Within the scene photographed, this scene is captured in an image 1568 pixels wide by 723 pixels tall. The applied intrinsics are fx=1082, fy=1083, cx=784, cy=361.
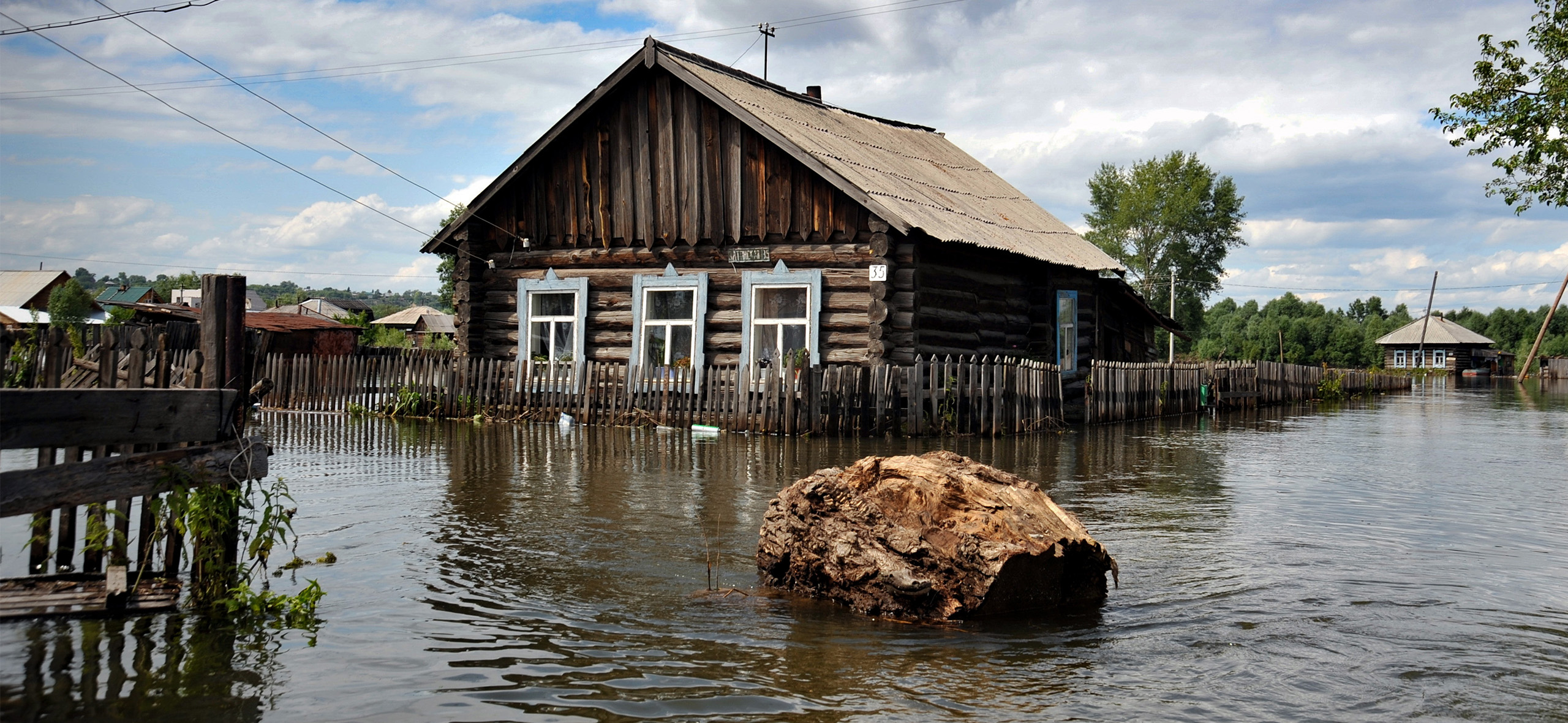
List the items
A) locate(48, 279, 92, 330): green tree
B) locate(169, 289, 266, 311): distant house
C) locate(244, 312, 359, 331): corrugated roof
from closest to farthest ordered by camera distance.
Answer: locate(244, 312, 359, 331): corrugated roof < locate(48, 279, 92, 330): green tree < locate(169, 289, 266, 311): distant house

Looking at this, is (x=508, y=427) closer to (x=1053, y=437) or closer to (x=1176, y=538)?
(x=1053, y=437)

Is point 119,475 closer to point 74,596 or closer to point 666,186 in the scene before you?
point 74,596

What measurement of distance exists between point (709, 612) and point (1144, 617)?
2.48 metres

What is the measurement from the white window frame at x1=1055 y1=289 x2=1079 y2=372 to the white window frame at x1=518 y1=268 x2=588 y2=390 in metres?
10.3

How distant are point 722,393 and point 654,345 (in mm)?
3576

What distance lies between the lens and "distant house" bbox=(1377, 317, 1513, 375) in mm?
85812

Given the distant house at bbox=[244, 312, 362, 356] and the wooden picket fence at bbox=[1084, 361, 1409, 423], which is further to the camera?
the distant house at bbox=[244, 312, 362, 356]

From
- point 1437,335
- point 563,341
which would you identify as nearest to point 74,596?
point 563,341

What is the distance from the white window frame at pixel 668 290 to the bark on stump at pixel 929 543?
12.6 meters

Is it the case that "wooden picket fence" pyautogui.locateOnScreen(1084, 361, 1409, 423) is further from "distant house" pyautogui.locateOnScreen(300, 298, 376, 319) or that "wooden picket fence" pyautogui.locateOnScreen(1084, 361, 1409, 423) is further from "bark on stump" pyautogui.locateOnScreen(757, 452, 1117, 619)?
"distant house" pyautogui.locateOnScreen(300, 298, 376, 319)

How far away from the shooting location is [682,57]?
65.6ft

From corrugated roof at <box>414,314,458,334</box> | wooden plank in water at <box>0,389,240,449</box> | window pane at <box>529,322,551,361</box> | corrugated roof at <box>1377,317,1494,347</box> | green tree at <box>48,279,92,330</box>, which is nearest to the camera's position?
wooden plank in water at <box>0,389,240,449</box>

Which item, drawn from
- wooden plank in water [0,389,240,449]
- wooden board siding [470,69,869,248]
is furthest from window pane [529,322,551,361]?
wooden plank in water [0,389,240,449]

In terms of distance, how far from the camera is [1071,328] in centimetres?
2520
